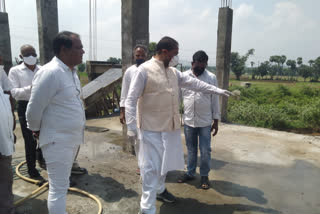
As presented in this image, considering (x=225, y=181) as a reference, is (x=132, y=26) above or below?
above

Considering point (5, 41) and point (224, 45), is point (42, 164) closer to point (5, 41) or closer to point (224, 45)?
point (5, 41)

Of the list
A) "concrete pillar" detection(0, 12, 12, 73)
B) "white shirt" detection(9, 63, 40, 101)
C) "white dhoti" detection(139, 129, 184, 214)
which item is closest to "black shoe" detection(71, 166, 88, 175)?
"white shirt" detection(9, 63, 40, 101)

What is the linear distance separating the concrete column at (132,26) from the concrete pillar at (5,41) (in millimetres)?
5349

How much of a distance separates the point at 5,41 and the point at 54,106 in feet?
24.2

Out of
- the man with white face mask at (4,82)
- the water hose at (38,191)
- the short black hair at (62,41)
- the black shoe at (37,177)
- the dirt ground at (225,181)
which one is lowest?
the dirt ground at (225,181)

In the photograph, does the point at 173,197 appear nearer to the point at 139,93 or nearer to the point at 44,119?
the point at 139,93

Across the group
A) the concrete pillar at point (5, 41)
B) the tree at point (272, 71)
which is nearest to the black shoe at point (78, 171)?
the concrete pillar at point (5, 41)

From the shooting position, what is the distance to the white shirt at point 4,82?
3432 millimetres

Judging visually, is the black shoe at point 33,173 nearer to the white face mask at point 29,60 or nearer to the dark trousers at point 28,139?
the dark trousers at point 28,139

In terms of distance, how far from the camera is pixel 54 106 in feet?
7.41

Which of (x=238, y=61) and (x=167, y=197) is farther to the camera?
(x=238, y=61)

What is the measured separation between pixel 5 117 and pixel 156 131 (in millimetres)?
1462

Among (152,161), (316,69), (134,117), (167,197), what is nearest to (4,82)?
(134,117)

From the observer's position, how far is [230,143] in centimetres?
602
